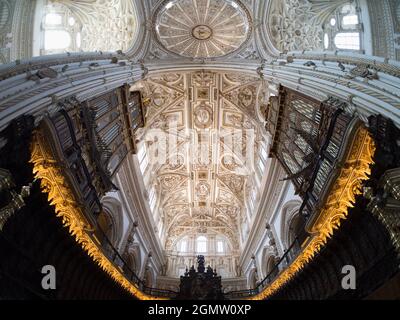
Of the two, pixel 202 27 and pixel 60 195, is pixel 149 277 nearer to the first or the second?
pixel 60 195

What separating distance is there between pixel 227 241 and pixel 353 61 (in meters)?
19.5

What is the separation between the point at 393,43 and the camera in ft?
29.5

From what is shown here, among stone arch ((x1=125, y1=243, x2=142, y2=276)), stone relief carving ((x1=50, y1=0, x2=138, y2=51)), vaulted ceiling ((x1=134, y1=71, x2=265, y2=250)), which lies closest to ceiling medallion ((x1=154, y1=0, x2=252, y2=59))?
stone relief carving ((x1=50, y1=0, x2=138, y2=51))

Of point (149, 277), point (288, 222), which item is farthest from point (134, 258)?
point (288, 222)

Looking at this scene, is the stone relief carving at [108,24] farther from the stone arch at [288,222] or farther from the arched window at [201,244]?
the arched window at [201,244]

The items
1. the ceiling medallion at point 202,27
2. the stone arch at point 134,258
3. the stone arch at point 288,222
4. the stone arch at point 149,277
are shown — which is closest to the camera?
the stone arch at point 288,222

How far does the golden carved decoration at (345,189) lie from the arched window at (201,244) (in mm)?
17081

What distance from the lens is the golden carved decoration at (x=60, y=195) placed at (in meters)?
5.07

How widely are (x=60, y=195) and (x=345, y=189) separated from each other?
19.7 feet

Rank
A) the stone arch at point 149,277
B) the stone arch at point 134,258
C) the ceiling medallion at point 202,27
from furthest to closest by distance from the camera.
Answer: the stone arch at point 149,277, the stone arch at point 134,258, the ceiling medallion at point 202,27

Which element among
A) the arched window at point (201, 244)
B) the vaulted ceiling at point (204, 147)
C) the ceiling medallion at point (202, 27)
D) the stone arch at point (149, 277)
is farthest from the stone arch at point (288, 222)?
the arched window at point (201, 244)

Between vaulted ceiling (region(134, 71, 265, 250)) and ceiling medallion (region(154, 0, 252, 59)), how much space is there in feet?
4.93

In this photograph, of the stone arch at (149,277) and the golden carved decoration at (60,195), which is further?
the stone arch at (149,277)

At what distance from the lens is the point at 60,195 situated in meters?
5.71
